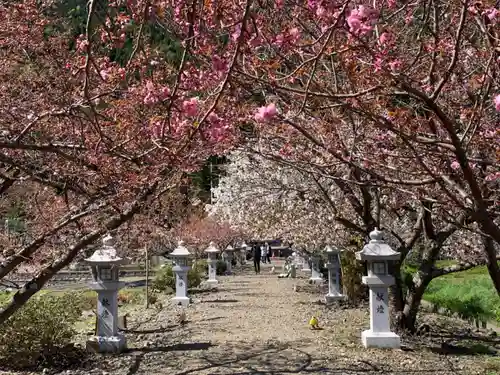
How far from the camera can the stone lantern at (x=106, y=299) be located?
9.45m

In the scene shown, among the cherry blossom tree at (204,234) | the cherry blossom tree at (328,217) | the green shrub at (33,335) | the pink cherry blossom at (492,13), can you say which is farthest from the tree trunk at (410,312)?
the cherry blossom tree at (204,234)

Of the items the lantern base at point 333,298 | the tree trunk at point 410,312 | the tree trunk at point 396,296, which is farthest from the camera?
the lantern base at point 333,298

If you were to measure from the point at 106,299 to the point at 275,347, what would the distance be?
9.38 ft

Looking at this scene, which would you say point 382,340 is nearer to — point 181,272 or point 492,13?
point 492,13

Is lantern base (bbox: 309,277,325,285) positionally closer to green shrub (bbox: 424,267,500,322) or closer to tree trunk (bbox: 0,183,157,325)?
green shrub (bbox: 424,267,500,322)

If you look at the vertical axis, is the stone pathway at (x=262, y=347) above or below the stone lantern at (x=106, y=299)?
below

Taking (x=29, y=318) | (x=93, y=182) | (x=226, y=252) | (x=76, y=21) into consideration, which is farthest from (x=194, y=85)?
(x=226, y=252)

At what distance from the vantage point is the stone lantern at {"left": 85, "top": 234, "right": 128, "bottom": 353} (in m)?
9.45

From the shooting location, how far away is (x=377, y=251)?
9.46 meters

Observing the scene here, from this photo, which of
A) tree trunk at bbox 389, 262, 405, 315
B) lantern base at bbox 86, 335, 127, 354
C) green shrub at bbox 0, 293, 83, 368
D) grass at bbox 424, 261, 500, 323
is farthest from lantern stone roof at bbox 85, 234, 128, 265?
grass at bbox 424, 261, 500, 323

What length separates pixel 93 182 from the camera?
596cm

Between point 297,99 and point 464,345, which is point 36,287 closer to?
point 297,99

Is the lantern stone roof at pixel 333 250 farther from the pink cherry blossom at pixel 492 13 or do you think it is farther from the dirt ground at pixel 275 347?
the pink cherry blossom at pixel 492 13

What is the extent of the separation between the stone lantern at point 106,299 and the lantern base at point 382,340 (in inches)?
155
